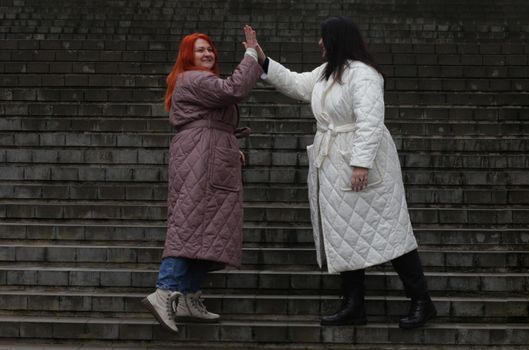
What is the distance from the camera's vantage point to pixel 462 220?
247 inches

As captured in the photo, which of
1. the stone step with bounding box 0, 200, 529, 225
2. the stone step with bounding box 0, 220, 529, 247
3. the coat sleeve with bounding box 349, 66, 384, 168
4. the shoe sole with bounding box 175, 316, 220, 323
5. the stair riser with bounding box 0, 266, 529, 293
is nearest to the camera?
the coat sleeve with bounding box 349, 66, 384, 168

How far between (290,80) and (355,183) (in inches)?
35.8

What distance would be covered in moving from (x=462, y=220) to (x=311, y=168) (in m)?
1.90

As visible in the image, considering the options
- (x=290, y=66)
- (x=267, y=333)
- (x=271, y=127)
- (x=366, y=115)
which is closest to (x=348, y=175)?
(x=366, y=115)

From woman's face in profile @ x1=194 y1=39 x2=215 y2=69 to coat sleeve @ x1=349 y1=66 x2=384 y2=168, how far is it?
0.87m

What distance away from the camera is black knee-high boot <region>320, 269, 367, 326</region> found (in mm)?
4872

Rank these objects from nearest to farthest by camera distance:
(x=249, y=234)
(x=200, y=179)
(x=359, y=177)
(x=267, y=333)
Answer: (x=359, y=177)
(x=200, y=179)
(x=267, y=333)
(x=249, y=234)

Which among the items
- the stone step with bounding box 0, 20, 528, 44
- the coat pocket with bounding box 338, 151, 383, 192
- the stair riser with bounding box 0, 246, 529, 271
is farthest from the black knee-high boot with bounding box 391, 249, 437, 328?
the stone step with bounding box 0, 20, 528, 44

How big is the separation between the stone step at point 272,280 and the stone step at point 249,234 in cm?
42

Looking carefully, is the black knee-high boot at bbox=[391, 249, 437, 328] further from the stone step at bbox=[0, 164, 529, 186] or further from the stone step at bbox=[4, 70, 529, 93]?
the stone step at bbox=[4, 70, 529, 93]

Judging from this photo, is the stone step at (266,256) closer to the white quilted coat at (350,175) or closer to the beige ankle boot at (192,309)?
the beige ankle boot at (192,309)

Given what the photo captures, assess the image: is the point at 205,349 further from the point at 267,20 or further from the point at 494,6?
the point at 494,6

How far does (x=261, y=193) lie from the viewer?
6.64 metres

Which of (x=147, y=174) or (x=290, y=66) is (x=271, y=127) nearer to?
(x=147, y=174)
